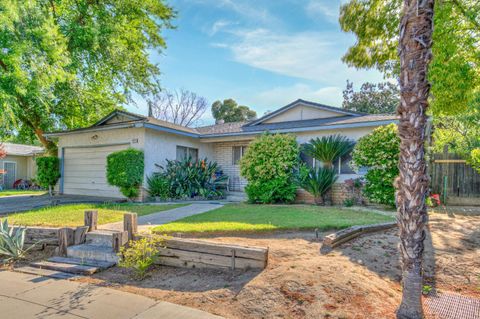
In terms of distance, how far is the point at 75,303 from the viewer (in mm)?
3492

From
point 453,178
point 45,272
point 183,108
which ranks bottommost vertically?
point 45,272

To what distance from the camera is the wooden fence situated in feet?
35.6

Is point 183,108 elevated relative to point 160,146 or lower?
elevated

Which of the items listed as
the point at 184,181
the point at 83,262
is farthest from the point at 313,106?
the point at 83,262

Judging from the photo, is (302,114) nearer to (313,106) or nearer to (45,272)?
(313,106)

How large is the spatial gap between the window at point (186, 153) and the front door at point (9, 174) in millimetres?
18038

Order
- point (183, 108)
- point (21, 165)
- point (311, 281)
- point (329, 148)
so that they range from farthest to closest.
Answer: point (183, 108), point (21, 165), point (329, 148), point (311, 281)

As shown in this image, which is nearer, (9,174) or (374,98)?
(9,174)

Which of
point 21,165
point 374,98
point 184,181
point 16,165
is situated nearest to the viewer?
point 184,181

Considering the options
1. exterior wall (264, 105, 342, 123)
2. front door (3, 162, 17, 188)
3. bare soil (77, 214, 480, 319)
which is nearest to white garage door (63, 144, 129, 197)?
exterior wall (264, 105, 342, 123)

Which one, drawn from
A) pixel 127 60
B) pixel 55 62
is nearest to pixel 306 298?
pixel 55 62

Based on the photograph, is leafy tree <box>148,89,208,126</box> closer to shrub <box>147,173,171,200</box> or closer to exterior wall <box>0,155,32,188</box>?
exterior wall <box>0,155,32,188</box>

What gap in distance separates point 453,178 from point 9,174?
29.7 meters

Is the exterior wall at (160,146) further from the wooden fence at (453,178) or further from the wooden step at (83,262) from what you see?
the wooden fence at (453,178)
